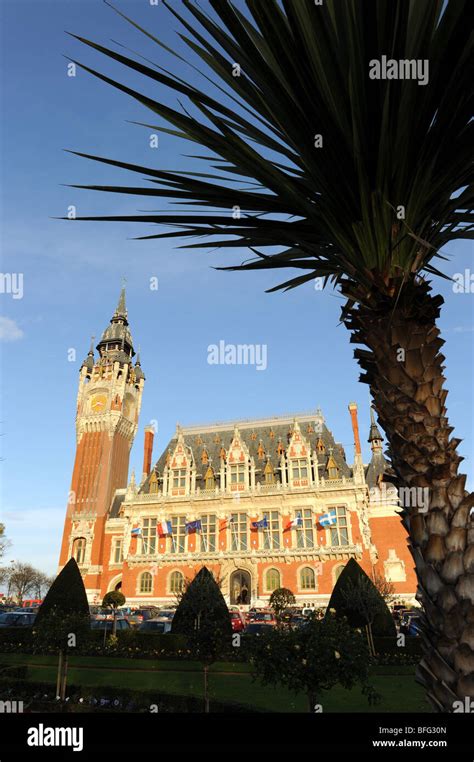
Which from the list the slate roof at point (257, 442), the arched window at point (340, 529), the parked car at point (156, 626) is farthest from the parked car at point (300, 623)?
the slate roof at point (257, 442)

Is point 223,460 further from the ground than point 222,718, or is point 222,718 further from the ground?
point 223,460

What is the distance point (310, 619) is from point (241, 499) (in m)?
31.7

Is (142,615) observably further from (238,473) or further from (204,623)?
(204,623)

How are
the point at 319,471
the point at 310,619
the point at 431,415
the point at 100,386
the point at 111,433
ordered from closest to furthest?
the point at 431,415 < the point at 310,619 < the point at 319,471 < the point at 111,433 < the point at 100,386

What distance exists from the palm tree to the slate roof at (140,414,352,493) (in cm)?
3778

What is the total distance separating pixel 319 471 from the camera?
1592 inches

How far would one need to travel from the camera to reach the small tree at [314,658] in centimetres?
886

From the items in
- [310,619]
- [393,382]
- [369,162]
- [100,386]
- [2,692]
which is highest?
[100,386]

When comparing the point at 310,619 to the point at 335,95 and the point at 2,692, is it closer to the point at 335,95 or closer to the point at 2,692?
the point at 2,692

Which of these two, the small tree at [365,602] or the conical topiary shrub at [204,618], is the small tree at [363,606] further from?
the conical topiary shrub at [204,618]

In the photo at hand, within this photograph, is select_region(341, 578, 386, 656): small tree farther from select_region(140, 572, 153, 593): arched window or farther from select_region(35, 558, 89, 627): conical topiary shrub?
select_region(140, 572, 153, 593): arched window

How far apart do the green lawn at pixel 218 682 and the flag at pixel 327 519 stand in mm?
19943

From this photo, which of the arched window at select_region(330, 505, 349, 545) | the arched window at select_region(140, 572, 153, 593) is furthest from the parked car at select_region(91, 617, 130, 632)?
the arched window at select_region(330, 505, 349, 545)

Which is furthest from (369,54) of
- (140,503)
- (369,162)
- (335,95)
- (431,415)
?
(140,503)
